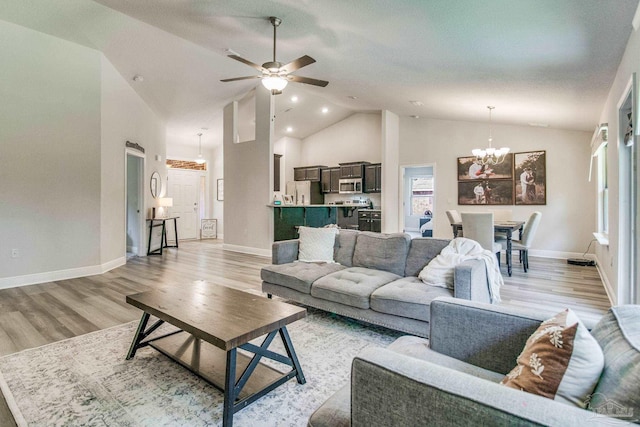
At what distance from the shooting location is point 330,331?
2.93 metres

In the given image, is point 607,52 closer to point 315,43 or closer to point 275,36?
point 315,43

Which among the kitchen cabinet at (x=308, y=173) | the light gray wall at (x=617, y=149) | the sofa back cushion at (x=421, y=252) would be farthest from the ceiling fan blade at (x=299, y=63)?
the kitchen cabinet at (x=308, y=173)

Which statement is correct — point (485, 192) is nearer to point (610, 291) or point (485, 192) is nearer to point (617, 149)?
point (610, 291)

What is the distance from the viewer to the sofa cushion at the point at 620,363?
2.54ft

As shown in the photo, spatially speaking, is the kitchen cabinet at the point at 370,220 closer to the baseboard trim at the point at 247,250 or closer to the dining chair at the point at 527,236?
the baseboard trim at the point at 247,250

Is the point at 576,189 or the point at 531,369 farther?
the point at 576,189

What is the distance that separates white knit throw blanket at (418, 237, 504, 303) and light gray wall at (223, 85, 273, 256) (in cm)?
454

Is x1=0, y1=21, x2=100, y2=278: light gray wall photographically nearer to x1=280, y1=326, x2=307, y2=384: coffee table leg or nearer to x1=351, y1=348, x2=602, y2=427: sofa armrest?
x1=280, y1=326, x2=307, y2=384: coffee table leg

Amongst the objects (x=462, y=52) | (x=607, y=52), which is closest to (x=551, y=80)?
(x=607, y=52)

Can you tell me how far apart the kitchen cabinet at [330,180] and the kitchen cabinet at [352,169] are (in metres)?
0.22

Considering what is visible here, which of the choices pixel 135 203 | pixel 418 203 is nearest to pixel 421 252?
pixel 135 203

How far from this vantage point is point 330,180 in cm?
980

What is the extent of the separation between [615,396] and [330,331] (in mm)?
2302

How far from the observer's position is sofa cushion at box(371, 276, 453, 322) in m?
2.50
